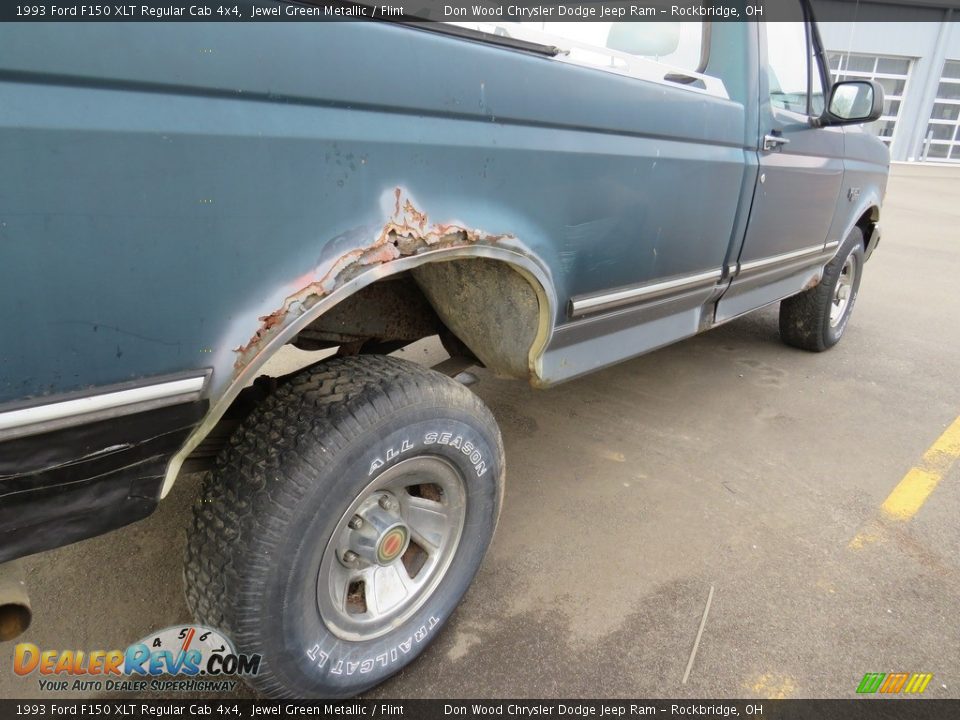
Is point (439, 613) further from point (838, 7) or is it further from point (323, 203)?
point (838, 7)

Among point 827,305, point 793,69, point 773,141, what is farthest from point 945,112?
point 773,141

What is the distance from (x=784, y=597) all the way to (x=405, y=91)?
79.1 inches

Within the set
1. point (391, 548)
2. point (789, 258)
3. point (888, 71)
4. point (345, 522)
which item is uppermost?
point (888, 71)

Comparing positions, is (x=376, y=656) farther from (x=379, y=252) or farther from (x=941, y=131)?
(x=941, y=131)

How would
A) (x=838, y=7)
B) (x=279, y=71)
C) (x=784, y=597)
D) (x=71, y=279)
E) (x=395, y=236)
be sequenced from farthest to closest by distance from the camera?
(x=838, y=7) → (x=784, y=597) → (x=395, y=236) → (x=279, y=71) → (x=71, y=279)

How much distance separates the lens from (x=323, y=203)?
49.3 inches

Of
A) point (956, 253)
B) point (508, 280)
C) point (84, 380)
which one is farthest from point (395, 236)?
point (956, 253)

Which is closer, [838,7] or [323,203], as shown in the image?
[323,203]

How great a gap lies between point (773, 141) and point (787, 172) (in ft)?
0.84

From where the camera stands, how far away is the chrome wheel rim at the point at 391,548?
1.63 meters

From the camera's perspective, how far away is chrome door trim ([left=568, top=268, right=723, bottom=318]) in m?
2.04

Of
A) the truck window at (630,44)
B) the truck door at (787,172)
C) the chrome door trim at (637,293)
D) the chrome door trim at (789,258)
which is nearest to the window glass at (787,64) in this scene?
the truck door at (787,172)

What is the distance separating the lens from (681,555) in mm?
2363

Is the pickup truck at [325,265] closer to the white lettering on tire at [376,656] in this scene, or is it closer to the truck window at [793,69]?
the white lettering on tire at [376,656]
